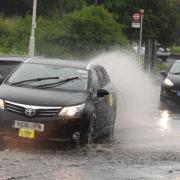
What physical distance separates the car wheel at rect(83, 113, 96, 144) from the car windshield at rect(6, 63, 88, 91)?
2.10 feet

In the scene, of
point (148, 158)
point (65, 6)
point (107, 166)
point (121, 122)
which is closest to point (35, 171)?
point (107, 166)

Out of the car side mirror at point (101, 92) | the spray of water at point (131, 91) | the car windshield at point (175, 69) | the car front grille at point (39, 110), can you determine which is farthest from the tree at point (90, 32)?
the car front grille at point (39, 110)

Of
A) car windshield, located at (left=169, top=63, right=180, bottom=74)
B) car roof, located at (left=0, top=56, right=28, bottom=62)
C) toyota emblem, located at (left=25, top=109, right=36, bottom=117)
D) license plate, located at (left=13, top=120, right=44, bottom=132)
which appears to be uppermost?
car roof, located at (left=0, top=56, right=28, bottom=62)

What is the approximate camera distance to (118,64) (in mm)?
27562

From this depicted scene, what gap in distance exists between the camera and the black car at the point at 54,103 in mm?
11891

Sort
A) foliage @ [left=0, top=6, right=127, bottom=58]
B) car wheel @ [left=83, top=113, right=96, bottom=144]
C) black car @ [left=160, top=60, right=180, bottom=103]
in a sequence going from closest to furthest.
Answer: car wheel @ [left=83, top=113, right=96, bottom=144]
black car @ [left=160, top=60, right=180, bottom=103]
foliage @ [left=0, top=6, right=127, bottom=58]

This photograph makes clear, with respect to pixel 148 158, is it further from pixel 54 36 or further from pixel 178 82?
pixel 54 36

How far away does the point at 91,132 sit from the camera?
41.1ft

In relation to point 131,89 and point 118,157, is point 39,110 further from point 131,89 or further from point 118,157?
point 131,89

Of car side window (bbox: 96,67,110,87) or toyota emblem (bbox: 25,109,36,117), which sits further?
car side window (bbox: 96,67,110,87)

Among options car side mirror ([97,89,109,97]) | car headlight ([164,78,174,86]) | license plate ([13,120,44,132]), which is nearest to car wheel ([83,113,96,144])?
car side mirror ([97,89,109,97])

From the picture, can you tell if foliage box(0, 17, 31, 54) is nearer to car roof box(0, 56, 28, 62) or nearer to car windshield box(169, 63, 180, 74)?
car windshield box(169, 63, 180, 74)

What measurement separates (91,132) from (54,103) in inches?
37.2

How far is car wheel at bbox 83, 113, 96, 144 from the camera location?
1228 centimetres
